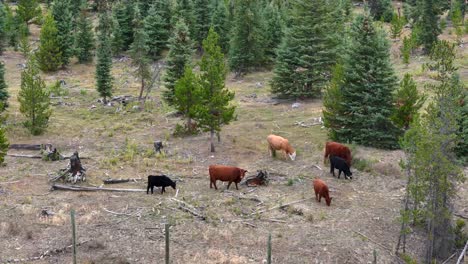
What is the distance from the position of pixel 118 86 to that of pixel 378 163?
2894 centimetres

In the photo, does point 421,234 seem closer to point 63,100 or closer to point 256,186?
point 256,186

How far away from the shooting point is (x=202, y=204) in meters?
22.1

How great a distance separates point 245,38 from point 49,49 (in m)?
19.0

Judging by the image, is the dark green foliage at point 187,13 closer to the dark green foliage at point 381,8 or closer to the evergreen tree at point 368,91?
the dark green foliage at point 381,8

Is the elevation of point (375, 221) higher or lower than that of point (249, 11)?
lower

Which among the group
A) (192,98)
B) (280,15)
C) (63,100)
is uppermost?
(280,15)

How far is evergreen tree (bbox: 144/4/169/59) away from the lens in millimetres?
56037

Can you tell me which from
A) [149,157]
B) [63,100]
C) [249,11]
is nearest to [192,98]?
[149,157]

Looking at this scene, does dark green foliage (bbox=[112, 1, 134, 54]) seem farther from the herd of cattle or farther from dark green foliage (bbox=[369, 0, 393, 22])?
the herd of cattle

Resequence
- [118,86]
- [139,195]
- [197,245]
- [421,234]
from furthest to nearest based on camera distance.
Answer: [118,86], [139,195], [421,234], [197,245]

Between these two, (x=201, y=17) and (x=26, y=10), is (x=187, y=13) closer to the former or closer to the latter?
(x=201, y=17)

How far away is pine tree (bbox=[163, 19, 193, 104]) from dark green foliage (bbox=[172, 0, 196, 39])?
22727 mm

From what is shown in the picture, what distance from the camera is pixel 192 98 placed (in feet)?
101

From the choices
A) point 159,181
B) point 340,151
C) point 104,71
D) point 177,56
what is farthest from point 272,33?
point 159,181
